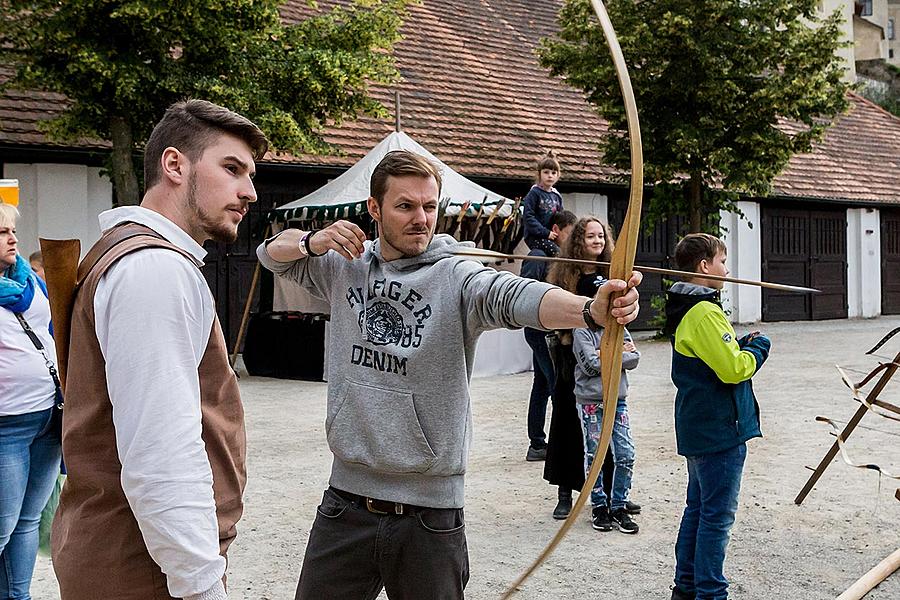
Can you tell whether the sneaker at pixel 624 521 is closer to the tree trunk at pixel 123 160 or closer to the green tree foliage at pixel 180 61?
the green tree foliage at pixel 180 61

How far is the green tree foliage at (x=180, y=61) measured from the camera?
32.0ft

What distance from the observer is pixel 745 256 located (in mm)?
20625

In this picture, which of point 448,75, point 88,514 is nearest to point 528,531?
point 88,514

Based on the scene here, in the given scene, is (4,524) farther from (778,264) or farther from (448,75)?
(778,264)

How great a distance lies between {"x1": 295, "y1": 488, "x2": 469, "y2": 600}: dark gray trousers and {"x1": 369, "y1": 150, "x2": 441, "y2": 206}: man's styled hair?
0.88 metres

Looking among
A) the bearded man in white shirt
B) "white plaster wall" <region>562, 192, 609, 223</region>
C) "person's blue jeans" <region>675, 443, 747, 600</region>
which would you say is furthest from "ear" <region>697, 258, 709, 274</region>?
"white plaster wall" <region>562, 192, 609, 223</region>

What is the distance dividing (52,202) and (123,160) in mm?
2070

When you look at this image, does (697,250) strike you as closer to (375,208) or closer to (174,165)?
(375,208)

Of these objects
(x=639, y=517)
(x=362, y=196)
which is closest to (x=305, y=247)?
(x=639, y=517)

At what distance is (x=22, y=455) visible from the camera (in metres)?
3.80

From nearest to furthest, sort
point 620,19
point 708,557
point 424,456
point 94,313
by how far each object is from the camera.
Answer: point 94,313
point 424,456
point 708,557
point 620,19

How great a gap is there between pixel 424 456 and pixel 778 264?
791 inches

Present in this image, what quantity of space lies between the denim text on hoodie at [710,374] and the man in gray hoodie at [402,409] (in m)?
1.54

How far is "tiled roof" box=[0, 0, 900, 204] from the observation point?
50.0 feet
